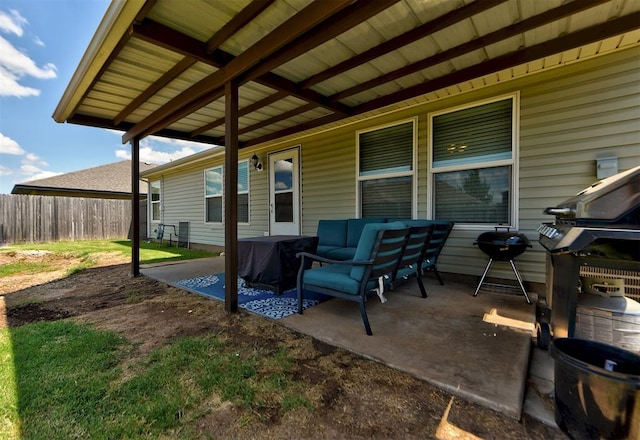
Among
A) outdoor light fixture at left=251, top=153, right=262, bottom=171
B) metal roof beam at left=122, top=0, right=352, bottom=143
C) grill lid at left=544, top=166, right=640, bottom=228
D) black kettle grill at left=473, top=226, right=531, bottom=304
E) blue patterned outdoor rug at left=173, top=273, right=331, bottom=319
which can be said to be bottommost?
blue patterned outdoor rug at left=173, top=273, right=331, bottom=319

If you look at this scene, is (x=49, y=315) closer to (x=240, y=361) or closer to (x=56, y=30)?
(x=240, y=361)

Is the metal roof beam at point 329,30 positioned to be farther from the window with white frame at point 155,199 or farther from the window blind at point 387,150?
the window with white frame at point 155,199

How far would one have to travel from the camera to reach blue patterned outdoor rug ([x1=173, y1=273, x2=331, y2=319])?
3.01m

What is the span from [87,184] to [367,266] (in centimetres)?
1933

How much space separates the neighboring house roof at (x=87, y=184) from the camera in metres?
13.8

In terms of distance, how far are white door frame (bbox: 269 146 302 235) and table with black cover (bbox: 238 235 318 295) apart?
90.7 inches

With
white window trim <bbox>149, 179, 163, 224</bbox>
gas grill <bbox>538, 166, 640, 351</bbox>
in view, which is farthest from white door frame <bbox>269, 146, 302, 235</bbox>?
white window trim <bbox>149, 179, 163, 224</bbox>

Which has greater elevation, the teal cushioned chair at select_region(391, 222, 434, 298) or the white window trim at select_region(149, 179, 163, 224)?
the white window trim at select_region(149, 179, 163, 224)

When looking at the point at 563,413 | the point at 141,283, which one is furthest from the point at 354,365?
the point at 141,283

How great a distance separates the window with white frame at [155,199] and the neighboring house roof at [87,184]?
2875 millimetres

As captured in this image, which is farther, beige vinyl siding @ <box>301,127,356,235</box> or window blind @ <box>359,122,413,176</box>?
beige vinyl siding @ <box>301,127,356,235</box>

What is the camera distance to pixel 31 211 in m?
10.5

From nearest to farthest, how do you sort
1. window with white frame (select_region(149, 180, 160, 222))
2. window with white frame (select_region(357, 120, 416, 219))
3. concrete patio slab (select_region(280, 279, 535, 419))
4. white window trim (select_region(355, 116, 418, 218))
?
concrete patio slab (select_region(280, 279, 535, 419)), white window trim (select_region(355, 116, 418, 218)), window with white frame (select_region(357, 120, 416, 219)), window with white frame (select_region(149, 180, 160, 222))

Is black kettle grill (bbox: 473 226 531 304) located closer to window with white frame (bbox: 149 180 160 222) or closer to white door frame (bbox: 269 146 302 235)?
white door frame (bbox: 269 146 302 235)
